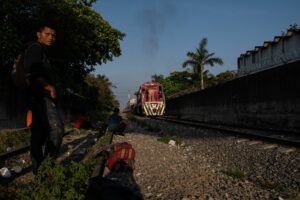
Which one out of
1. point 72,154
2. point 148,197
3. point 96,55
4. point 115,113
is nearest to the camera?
point 148,197

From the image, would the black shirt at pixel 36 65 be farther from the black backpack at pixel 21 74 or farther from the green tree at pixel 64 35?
the green tree at pixel 64 35

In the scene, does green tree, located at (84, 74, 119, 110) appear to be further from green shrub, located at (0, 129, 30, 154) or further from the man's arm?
the man's arm

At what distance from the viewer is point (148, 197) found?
5047 millimetres

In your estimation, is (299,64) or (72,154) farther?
(299,64)

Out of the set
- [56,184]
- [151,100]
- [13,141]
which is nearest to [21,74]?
[56,184]

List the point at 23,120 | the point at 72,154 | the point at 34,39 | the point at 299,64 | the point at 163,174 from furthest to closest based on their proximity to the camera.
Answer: the point at 23,120 → the point at 299,64 → the point at 72,154 → the point at 163,174 → the point at 34,39

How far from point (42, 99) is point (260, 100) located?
55.9 feet

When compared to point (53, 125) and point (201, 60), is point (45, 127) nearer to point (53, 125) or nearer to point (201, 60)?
point (53, 125)

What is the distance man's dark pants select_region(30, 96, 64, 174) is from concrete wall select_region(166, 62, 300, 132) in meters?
12.5

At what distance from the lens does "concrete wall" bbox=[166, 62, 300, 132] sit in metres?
17.2

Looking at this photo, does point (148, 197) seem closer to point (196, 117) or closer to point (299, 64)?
point (299, 64)

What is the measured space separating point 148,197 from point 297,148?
5.88 m

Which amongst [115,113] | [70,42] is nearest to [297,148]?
[115,113]

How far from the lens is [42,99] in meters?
5.07
